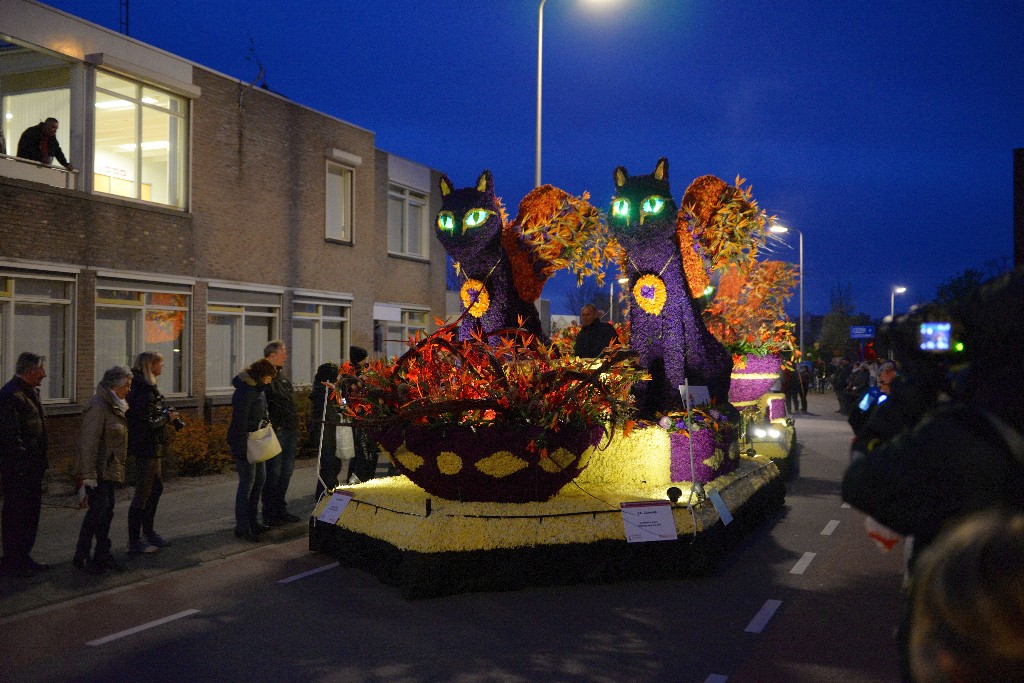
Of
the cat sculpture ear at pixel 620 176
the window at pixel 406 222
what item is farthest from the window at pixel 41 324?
the window at pixel 406 222

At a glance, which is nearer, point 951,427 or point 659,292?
point 951,427

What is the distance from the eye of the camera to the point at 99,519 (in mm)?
7395

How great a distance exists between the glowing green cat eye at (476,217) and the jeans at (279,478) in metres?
2.93

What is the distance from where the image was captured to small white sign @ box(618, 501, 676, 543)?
263 inches

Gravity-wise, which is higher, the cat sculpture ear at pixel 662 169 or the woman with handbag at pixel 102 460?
the cat sculpture ear at pixel 662 169

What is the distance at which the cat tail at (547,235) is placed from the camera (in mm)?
9578

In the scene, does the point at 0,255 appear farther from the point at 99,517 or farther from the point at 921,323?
the point at 921,323

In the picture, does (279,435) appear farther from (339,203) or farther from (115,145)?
(339,203)

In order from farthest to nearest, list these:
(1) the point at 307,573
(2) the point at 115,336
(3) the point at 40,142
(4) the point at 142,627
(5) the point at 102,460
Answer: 1. (2) the point at 115,336
2. (3) the point at 40,142
3. (1) the point at 307,573
4. (5) the point at 102,460
5. (4) the point at 142,627

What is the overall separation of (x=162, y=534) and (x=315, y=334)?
36.0ft

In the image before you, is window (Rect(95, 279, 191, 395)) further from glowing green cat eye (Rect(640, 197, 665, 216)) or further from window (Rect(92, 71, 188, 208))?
glowing green cat eye (Rect(640, 197, 665, 216))

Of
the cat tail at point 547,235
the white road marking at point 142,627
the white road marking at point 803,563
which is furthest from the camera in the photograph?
the cat tail at point 547,235

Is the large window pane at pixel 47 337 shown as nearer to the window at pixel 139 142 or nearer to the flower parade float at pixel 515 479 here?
the window at pixel 139 142

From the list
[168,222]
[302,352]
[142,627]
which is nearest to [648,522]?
[142,627]
